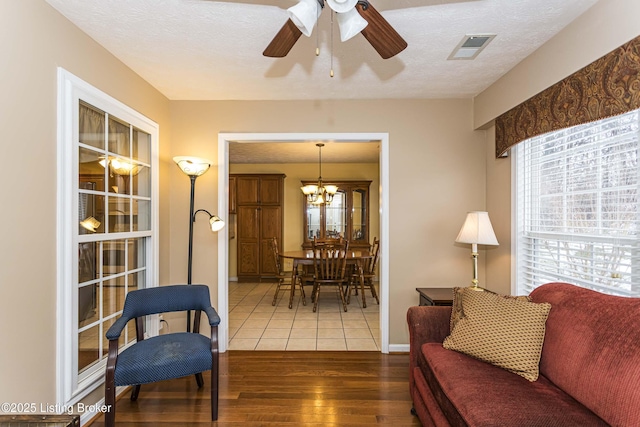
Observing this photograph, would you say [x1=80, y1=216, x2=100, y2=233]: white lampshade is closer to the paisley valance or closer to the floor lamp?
the floor lamp

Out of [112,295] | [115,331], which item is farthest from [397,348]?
[112,295]

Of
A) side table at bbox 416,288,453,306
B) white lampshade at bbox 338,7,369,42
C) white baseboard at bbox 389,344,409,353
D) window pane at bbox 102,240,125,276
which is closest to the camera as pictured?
white lampshade at bbox 338,7,369,42

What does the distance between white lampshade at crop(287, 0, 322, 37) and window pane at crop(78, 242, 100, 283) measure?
1.86 meters

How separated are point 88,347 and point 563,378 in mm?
2714

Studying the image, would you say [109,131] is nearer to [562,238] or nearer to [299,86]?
[299,86]

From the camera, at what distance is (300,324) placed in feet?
13.1

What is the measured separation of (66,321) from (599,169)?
315 centimetres

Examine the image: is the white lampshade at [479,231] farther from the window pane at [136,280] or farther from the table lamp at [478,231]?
the window pane at [136,280]

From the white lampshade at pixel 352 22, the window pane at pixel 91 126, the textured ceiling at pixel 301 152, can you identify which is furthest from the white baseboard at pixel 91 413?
the textured ceiling at pixel 301 152

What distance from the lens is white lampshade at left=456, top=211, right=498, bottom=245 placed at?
249 cm

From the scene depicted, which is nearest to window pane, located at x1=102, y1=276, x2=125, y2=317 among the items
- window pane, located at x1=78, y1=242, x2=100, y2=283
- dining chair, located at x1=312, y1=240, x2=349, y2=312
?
window pane, located at x1=78, y1=242, x2=100, y2=283

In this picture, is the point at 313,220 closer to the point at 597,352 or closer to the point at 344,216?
the point at 344,216

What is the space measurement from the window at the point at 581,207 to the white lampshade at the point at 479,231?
0.31m

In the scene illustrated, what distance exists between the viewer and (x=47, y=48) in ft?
5.79
